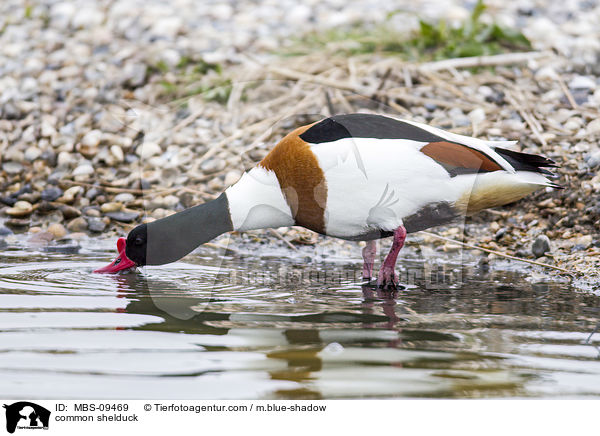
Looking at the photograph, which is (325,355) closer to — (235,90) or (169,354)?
(169,354)

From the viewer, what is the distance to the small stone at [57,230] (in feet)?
20.4

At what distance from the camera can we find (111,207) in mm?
6543

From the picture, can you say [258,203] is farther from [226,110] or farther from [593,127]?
[593,127]

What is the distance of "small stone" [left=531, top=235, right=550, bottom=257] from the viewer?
17.6 ft

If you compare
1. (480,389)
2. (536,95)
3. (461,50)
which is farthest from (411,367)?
(461,50)

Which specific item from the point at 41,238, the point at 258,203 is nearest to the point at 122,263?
the point at 258,203

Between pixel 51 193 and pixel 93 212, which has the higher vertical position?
pixel 51 193

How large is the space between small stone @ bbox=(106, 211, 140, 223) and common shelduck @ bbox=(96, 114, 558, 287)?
1746 mm

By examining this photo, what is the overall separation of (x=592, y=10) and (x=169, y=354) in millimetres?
8619

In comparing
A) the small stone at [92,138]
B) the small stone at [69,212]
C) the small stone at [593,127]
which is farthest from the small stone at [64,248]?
the small stone at [593,127]

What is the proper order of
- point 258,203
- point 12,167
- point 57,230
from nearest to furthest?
1. point 258,203
2. point 57,230
3. point 12,167

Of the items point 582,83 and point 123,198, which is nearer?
point 123,198

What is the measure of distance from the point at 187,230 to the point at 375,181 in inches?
48.7

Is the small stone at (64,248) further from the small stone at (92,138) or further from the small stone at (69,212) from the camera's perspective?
the small stone at (92,138)
